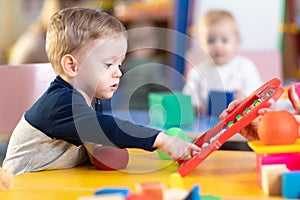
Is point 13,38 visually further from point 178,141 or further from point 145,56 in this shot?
point 178,141

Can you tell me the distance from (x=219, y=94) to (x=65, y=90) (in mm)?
718

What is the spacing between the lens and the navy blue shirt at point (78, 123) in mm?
959

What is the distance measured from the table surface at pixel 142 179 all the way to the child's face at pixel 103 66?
136 mm

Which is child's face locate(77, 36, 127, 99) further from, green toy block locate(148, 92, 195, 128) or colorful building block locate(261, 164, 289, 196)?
green toy block locate(148, 92, 195, 128)

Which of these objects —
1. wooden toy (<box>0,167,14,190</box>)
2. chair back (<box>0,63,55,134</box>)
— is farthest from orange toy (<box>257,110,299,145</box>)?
chair back (<box>0,63,55,134</box>)

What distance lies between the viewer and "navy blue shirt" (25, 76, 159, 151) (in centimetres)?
96

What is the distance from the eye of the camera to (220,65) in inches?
100

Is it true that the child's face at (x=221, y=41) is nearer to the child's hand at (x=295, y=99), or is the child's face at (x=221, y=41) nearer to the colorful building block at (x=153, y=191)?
the child's hand at (x=295, y=99)

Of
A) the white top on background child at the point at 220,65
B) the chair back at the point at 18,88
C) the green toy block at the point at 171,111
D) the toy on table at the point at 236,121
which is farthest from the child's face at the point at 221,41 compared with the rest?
the toy on table at the point at 236,121

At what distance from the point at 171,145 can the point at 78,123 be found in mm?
147

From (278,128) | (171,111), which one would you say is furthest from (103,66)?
(171,111)

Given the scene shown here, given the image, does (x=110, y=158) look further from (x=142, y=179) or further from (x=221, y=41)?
(x=221, y=41)

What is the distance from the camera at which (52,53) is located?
3.45 ft

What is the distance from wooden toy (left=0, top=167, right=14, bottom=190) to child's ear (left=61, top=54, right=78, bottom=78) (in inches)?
8.6
